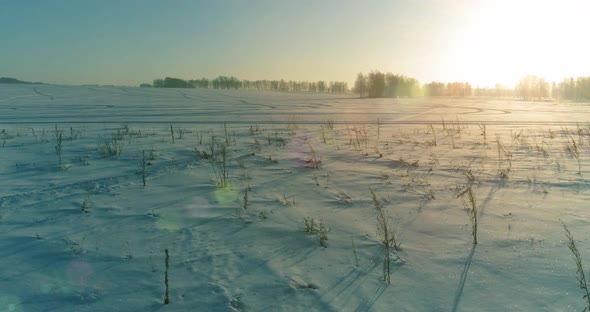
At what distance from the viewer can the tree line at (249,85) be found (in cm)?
9380

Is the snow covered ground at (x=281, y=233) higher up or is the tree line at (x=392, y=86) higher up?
the tree line at (x=392, y=86)

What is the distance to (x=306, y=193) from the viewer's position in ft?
16.5

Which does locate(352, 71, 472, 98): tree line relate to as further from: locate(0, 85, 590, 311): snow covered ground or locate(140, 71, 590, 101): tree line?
locate(0, 85, 590, 311): snow covered ground

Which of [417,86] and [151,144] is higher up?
[417,86]

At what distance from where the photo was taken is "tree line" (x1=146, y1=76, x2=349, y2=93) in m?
93.8

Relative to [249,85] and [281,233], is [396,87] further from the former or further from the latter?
[281,233]

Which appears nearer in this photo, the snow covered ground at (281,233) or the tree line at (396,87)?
the snow covered ground at (281,233)

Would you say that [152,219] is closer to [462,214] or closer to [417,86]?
[462,214]

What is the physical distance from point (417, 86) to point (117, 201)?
10662 centimetres

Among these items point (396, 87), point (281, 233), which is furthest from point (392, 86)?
point (281, 233)

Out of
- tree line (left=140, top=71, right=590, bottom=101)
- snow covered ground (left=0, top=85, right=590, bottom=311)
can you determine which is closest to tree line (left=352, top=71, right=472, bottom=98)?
tree line (left=140, top=71, right=590, bottom=101)

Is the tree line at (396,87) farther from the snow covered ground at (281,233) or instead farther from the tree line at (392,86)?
the snow covered ground at (281,233)

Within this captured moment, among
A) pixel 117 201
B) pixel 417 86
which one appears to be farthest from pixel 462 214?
pixel 417 86

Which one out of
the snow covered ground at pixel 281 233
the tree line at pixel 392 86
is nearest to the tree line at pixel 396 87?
the tree line at pixel 392 86
